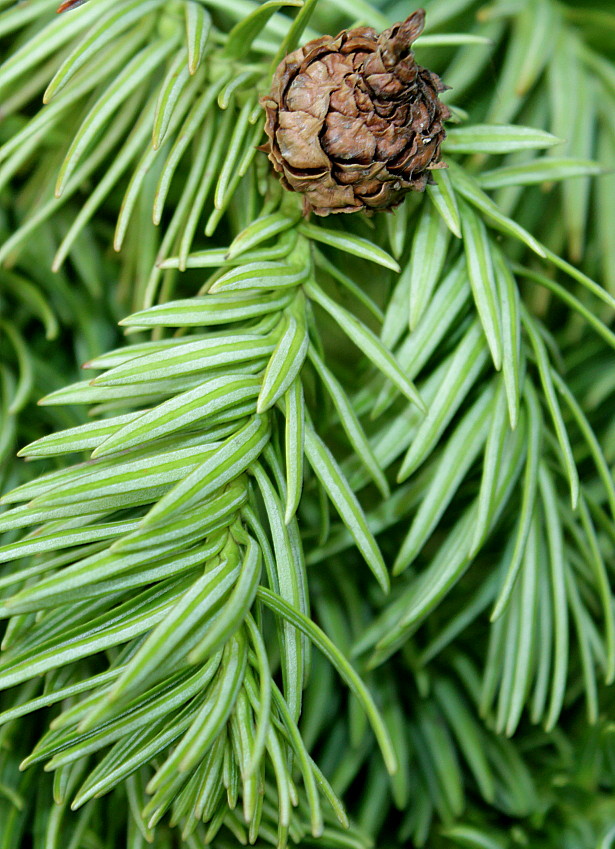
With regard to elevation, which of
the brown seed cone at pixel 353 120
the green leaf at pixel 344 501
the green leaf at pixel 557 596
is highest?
the brown seed cone at pixel 353 120

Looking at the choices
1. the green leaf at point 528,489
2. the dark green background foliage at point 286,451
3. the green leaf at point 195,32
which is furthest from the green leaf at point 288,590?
the green leaf at point 195,32

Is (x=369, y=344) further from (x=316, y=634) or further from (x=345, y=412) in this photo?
(x=316, y=634)

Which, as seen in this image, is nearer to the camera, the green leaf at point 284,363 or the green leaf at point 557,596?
the green leaf at point 284,363

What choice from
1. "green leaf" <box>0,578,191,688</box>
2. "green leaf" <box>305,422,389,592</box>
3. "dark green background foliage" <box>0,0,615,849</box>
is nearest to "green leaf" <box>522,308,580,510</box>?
"dark green background foliage" <box>0,0,615,849</box>

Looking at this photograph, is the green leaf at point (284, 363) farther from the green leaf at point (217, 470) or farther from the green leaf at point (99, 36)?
the green leaf at point (99, 36)

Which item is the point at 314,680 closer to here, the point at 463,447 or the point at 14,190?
the point at 463,447
